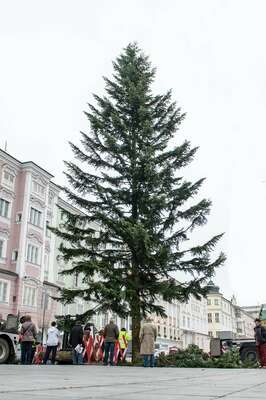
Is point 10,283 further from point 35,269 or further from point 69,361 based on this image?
point 69,361

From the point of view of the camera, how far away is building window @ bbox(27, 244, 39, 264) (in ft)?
146

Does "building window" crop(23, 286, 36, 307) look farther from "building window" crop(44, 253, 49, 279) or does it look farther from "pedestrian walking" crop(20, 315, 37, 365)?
"pedestrian walking" crop(20, 315, 37, 365)

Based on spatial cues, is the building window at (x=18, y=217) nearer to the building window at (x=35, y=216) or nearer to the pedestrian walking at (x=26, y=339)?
the building window at (x=35, y=216)

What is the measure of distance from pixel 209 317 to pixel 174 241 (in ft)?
348

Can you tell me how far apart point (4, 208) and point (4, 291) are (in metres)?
7.85

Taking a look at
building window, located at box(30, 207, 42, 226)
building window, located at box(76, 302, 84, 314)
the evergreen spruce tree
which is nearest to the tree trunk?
the evergreen spruce tree

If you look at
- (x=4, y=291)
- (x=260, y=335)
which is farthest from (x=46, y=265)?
(x=260, y=335)

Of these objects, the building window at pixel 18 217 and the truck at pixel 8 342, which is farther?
the building window at pixel 18 217

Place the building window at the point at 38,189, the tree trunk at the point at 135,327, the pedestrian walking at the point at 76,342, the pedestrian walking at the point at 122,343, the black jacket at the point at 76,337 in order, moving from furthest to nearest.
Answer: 1. the building window at the point at 38,189
2. the tree trunk at the point at 135,327
3. the pedestrian walking at the point at 122,343
4. the black jacket at the point at 76,337
5. the pedestrian walking at the point at 76,342

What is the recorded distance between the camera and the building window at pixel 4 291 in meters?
40.2

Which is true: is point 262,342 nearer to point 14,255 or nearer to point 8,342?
point 8,342

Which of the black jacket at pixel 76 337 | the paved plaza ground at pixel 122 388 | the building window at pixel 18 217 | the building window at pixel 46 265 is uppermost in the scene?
the building window at pixel 18 217

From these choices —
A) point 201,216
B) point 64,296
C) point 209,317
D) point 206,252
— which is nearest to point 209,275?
point 206,252

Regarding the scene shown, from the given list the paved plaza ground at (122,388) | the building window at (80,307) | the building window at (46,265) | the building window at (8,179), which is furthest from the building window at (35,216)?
the paved plaza ground at (122,388)
